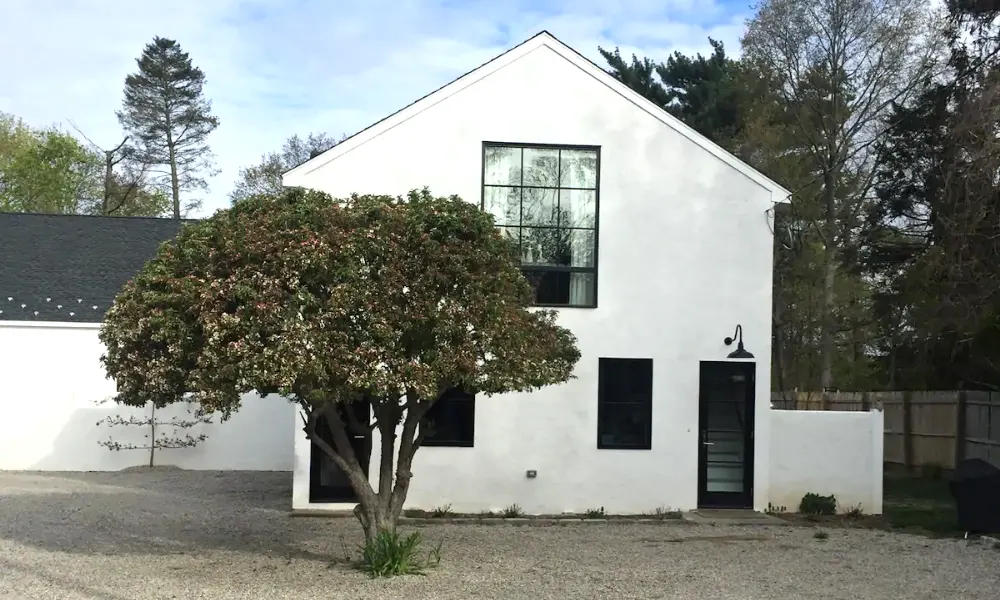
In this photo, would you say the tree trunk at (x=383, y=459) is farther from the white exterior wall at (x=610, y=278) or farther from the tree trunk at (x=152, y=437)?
the tree trunk at (x=152, y=437)

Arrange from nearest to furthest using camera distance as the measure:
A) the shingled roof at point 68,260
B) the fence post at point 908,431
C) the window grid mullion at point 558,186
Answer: the window grid mullion at point 558,186
the shingled roof at point 68,260
the fence post at point 908,431

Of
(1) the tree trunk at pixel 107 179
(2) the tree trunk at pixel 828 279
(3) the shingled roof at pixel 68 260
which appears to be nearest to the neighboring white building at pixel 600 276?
(3) the shingled roof at pixel 68 260

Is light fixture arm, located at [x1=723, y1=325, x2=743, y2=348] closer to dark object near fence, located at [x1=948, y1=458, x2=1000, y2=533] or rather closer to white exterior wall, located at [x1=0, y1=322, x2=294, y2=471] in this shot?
dark object near fence, located at [x1=948, y1=458, x2=1000, y2=533]

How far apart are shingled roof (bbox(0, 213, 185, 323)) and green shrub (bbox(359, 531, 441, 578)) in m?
13.1

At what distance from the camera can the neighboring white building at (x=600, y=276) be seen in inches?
563

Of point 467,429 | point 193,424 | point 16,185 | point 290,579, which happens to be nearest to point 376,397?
point 290,579

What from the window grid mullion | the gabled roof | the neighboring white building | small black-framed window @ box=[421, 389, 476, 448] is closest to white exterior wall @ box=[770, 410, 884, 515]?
the neighboring white building

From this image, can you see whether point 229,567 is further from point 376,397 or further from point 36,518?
point 36,518

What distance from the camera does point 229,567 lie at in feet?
33.3

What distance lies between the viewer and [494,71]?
47.4ft

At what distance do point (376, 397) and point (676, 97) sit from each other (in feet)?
94.1

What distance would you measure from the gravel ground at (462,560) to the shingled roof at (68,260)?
6661 millimetres

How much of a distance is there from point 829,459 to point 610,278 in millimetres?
4216

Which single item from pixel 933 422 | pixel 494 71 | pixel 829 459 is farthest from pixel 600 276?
pixel 933 422
